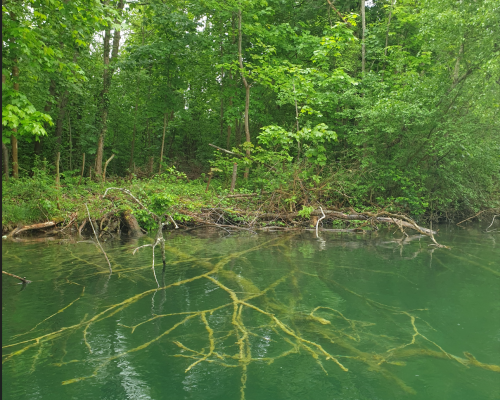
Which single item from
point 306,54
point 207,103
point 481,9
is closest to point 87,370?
point 481,9

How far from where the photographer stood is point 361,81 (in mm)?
16266

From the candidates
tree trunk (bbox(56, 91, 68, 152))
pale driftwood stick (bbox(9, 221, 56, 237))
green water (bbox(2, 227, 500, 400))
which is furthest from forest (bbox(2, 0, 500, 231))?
green water (bbox(2, 227, 500, 400))

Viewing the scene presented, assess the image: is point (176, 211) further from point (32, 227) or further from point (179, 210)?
point (32, 227)

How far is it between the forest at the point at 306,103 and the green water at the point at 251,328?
1.97 metres

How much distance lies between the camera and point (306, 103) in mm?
15812

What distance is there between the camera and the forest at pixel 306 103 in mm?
11969

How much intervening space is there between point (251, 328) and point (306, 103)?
12500mm

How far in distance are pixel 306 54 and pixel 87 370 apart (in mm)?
17559

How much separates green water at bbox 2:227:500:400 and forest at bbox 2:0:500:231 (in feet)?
6.47

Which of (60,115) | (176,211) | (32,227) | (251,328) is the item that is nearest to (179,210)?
(176,211)

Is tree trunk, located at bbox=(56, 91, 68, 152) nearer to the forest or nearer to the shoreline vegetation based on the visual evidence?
the forest

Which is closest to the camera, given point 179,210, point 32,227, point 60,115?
point 32,227

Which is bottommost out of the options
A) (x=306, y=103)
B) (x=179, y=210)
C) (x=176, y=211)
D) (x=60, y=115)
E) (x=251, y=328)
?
(x=251, y=328)

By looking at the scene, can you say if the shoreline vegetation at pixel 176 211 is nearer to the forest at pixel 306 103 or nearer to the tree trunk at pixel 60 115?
the forest at pixel 306 103
